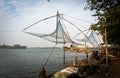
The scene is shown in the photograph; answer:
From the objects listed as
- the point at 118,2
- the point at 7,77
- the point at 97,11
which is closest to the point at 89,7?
the point at 97,11

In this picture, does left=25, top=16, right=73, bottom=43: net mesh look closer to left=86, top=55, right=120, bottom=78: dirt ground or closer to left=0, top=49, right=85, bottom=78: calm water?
left=86, top=55, right=120, bottom=78: dirt ground

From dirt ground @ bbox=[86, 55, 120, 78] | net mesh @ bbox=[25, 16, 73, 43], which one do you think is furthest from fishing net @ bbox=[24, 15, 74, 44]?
dirt ground @ bbox=[86, 55, 120, 78]

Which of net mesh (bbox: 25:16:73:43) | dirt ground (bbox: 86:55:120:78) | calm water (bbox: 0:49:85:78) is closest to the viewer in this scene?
dirt ground (bbox: 86:55:120:78)

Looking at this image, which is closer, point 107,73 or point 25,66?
point 107,73

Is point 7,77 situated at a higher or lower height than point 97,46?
lower

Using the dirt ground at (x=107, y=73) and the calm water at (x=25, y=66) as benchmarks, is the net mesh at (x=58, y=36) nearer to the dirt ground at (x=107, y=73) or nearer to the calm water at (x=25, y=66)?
the dirt ground at (x=107, y=73)

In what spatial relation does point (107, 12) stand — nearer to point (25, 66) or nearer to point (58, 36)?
point (58, 36)

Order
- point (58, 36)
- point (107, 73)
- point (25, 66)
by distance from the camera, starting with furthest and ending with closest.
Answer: point (25, 66) → point (58, 36) → point (107, 73)

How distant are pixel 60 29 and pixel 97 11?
4.74 m

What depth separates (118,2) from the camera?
60.2ft

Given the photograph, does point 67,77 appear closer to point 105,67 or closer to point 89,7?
point 105,67

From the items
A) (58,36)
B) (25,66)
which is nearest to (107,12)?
(58,36)

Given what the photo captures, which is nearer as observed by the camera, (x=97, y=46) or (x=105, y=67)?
(x=105, y=67)

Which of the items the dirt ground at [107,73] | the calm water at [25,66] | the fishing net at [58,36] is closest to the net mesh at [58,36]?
the fishing net at [58,36]
